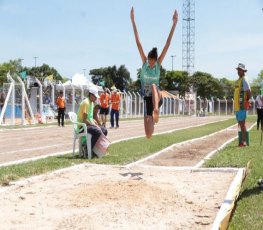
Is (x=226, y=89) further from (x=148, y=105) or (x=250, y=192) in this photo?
(x=250, y=192)

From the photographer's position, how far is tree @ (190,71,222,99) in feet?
328

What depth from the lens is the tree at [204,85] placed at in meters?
100

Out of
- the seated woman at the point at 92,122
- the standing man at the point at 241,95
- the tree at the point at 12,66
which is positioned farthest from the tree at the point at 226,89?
the seated woman at the point at 92,122

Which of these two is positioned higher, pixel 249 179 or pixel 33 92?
pixel 33 92

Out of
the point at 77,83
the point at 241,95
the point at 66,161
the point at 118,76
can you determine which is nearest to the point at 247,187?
the point at 66,161

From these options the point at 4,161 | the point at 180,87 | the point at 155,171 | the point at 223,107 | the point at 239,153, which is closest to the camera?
the point at 155,171

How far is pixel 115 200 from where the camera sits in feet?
22.1

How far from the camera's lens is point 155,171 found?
376 inches

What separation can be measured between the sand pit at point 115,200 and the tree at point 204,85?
9138 cm

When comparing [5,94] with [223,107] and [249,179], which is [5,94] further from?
[223,107]

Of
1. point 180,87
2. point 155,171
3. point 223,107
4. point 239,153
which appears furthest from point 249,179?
point 180,87

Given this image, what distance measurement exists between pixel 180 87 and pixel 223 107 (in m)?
28.9

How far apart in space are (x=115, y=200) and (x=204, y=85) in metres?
95.2

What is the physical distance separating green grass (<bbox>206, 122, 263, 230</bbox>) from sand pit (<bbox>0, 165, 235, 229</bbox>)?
0.98ft
